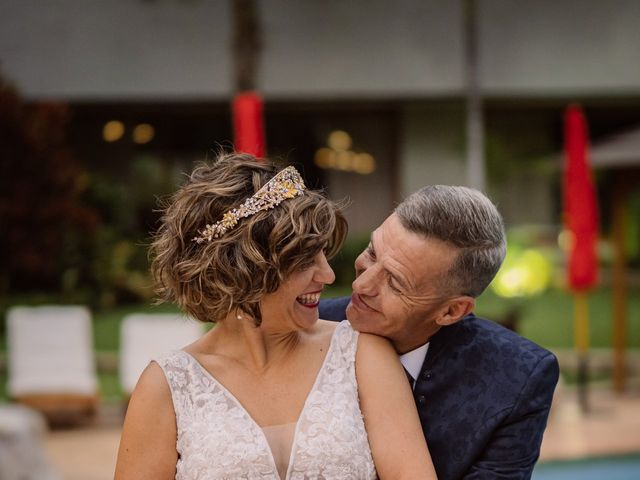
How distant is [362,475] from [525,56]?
10324 mm

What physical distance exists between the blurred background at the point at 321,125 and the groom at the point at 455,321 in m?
6.65

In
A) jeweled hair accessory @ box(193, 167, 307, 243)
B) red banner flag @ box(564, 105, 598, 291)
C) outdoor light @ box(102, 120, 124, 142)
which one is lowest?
red banner flag @ box(564, 105, 598, 291)

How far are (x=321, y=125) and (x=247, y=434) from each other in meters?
10.8

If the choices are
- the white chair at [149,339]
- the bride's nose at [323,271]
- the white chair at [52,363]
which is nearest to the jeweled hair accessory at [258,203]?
the bride's nose at [323,271]

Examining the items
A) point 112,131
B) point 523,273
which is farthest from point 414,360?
point 112,131

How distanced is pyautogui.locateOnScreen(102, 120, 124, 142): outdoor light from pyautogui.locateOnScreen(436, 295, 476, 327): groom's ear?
10.8m

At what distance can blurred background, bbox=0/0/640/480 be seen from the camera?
35.6ft

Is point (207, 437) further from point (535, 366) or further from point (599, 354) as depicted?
point (599, 354)

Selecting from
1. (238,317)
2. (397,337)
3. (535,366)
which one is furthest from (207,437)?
(535,366)

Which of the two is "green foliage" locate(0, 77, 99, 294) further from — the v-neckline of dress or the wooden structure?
the v-neckline of dress

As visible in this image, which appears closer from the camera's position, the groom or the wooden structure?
the groom

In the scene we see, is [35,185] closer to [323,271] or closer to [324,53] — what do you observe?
[324,53]

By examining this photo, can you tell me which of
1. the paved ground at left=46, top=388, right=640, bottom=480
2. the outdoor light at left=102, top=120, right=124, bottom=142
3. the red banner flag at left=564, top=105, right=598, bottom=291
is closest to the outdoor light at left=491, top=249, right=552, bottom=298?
the red banner flag at left=564, top=105, right=598, bottom=291

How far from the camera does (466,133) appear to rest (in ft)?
40.2
